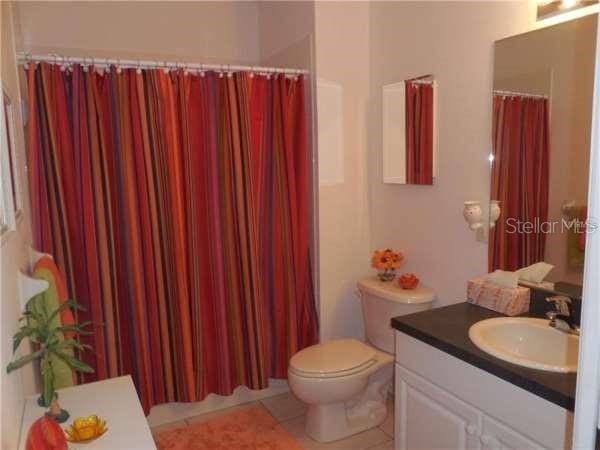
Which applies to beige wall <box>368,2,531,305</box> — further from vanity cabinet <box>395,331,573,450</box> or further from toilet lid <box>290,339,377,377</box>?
vanity cabinet <box>395,331,573,450</box>

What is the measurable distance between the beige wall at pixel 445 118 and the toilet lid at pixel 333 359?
50 cm

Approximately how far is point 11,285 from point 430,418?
4.78 ft

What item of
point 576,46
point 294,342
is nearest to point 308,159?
point 294,342

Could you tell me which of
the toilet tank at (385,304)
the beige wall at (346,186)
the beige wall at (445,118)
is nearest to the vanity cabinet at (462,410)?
the toilet tank at (385,304)

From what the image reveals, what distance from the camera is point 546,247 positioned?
180 cm

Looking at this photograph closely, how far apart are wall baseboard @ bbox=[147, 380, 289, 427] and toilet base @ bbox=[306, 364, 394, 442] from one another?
449mm

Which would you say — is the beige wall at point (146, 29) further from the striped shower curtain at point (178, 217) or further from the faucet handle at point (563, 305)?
the faucet handle at point (563, 305)

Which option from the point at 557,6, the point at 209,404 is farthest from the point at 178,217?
the point at 557,6

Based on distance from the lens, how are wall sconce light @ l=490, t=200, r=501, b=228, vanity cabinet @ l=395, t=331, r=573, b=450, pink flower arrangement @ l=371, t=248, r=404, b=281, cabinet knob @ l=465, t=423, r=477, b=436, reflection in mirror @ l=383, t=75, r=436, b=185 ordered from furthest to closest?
pink flower arrangement @ l=371, t=248, r=404, b=281, reflection in mirror @ l=383, t=75, r=436, b=185, wall sconce light @ l=490, t=200, r=501, b=228, cabinet knob @ l=465, t=423, r=477, b=436, vanity cabinet @ l=395, t=331, r=573, b=450

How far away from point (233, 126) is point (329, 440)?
171cm

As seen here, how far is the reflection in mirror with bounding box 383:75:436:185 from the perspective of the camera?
7.57ft

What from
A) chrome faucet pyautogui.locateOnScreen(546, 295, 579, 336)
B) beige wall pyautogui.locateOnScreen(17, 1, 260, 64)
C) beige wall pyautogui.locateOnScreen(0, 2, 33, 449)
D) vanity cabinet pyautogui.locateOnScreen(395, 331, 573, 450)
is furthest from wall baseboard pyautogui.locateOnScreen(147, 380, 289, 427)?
beige wall pyautogui.locateOnScreen(17, 1, 260, 64)

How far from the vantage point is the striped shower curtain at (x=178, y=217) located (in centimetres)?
218

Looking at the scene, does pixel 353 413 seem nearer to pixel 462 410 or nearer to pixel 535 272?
pixel 462 410
